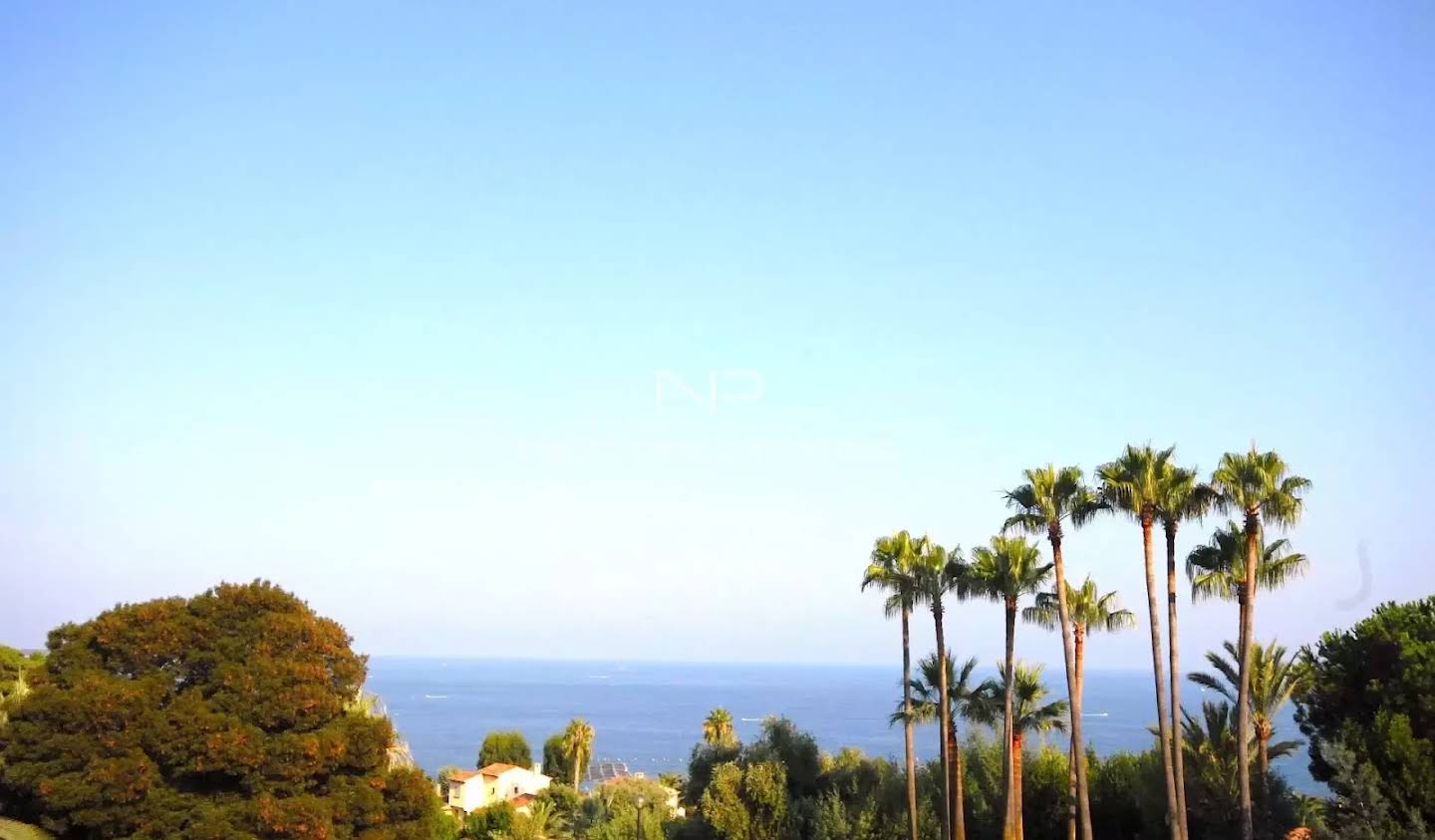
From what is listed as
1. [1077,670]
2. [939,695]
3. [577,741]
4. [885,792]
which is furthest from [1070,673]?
[577,741]

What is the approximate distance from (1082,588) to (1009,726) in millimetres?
4950

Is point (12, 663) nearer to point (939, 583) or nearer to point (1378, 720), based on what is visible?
point (939, 583)

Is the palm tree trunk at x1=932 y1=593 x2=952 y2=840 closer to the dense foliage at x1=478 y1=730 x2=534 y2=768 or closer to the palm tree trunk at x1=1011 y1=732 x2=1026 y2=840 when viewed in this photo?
the palm tree trunk at x1=1011 y1=732 x2=1026 y2=840

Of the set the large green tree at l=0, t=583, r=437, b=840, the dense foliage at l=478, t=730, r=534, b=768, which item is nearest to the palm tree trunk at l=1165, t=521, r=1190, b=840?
the large green tree at l=0, t=583, r=437, b=840

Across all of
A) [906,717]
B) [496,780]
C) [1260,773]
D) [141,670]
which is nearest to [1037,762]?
[906,717]

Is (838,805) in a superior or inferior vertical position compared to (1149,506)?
inferior

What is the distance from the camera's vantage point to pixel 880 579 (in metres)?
37.5

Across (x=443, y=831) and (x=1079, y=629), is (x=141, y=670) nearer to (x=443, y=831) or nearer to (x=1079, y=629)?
(x=1079, y=629)

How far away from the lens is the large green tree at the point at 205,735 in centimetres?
2431

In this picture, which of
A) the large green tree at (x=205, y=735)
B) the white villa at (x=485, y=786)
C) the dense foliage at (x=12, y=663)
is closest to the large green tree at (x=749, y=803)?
the large green tree at (x=205, y=735)

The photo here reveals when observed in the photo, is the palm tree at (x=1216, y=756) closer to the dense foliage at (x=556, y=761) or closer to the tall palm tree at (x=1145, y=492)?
the tall palm tree at (x=1145, y=492)

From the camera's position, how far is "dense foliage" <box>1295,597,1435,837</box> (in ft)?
82.8

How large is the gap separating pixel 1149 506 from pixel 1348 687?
777 centimetres

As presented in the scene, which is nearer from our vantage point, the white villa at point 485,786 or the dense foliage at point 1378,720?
the dense foliage at point 1378,720
